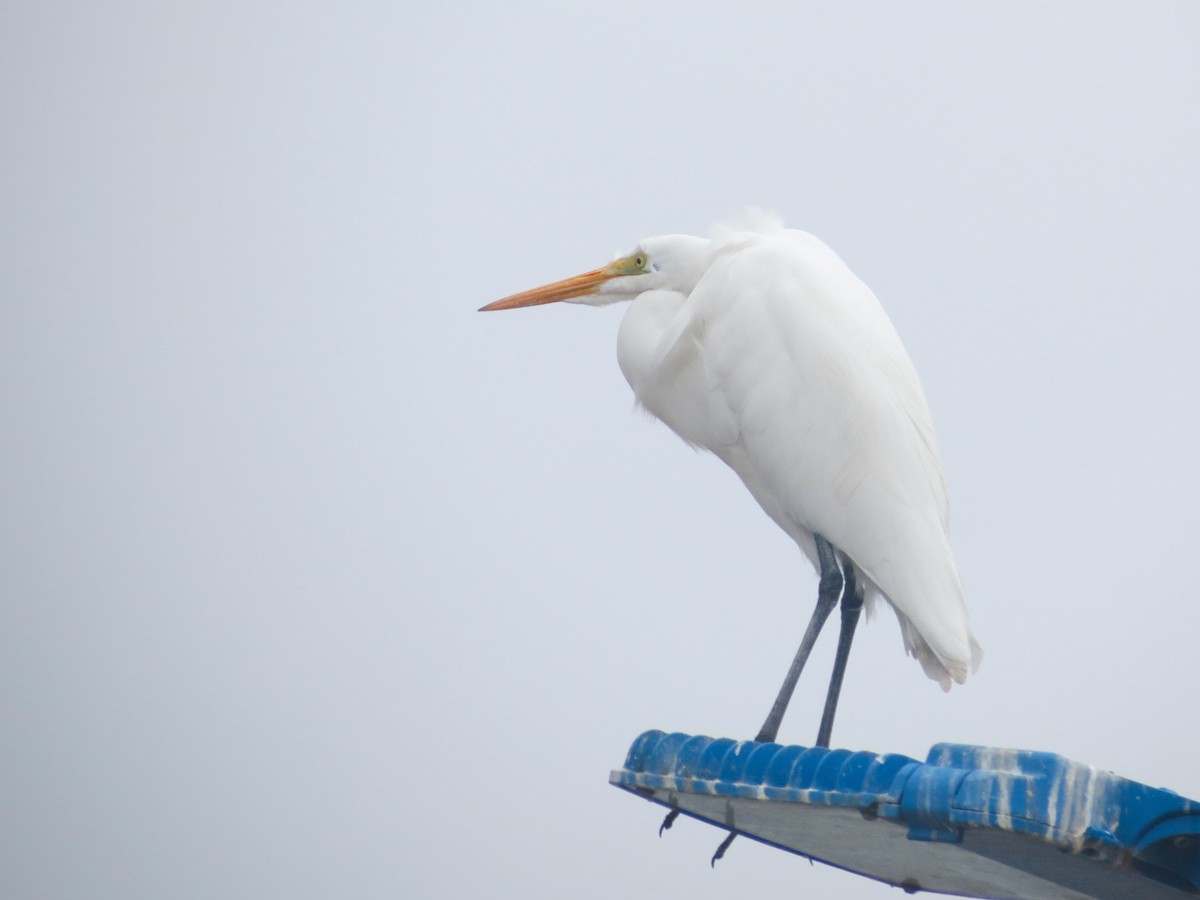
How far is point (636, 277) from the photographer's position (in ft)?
18.7

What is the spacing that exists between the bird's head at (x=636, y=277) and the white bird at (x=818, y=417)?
0.06 m

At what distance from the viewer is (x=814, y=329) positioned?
478 centimetres

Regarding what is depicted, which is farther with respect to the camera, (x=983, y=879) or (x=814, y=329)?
(x=814, y=329)

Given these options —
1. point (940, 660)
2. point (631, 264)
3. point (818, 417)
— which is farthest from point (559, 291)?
point (940, 660)

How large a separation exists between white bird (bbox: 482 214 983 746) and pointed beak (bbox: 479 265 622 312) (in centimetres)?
43

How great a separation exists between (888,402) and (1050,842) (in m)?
2.36

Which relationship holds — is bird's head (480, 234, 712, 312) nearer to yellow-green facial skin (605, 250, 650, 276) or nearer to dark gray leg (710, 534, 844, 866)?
yellow-green facial skin (605, 250, 650, 276)

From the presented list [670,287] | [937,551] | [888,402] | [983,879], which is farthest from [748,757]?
[670,287]

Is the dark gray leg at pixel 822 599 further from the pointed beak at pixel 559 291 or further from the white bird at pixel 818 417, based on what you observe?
the pointed beak at pixel 559 291

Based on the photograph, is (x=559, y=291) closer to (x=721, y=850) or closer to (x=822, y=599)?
(x=822, y=599)

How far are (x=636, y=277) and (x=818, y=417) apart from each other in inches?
50.6

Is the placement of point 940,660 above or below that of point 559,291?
below

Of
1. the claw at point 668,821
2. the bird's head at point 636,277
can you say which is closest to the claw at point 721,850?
the claw at point 668,821

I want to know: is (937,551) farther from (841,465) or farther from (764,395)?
(764,395)
